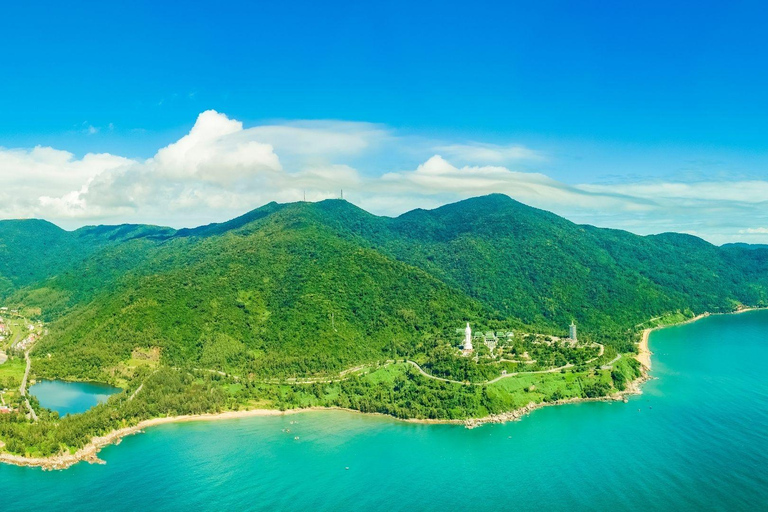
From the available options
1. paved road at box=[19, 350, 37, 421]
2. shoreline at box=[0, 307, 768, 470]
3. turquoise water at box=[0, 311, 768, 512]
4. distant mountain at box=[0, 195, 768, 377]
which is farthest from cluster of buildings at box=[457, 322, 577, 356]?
paved road at box=[19, 350, 37, 421]

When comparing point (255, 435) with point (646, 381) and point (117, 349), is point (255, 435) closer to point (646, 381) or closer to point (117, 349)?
point (117, 349)

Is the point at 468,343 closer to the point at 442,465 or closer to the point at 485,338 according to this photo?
the point at 485,338

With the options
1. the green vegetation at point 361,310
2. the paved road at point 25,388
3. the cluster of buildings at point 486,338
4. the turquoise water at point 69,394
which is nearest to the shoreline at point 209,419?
the green vegetation at point 361,310

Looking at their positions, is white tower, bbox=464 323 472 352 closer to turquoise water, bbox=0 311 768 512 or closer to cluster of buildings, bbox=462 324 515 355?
cluster of buildings, bbox=462 324 515 355

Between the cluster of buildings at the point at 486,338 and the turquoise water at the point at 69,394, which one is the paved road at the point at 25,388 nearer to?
the turquoise water at the point at 69,394

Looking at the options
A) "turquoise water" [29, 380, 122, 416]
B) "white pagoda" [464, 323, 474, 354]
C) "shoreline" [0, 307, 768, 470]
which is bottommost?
"shoreline" [0, 307, 768, 470]

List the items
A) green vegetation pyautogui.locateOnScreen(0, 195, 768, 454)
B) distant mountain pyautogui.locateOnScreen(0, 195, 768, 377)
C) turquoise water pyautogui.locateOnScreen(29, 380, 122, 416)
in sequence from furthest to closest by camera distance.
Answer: distant mountain pyautogui.locateOnScreen(0, 195, 768, 377)
green vegetation pyautogui.locateOnScreen(0, 195, 768, 454)
turquoise water pyautogui.locateOnScreen(29, 380, 122, 416)
